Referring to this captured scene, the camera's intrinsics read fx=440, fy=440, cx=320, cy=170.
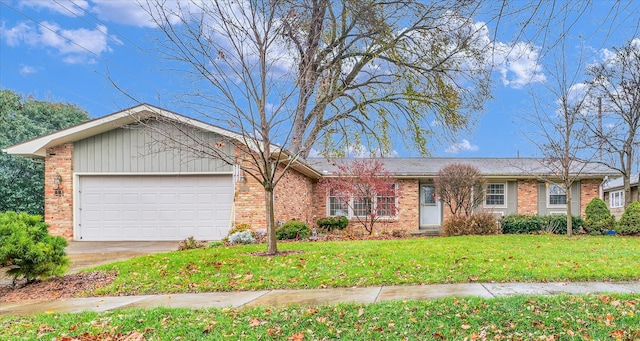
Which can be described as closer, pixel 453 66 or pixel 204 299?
pixel 204 299

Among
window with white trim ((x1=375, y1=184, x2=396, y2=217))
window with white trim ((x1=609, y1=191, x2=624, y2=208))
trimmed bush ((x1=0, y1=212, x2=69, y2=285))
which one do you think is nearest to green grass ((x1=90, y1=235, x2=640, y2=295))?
trimmed bush ((x1=0, y1=212, x2=69, y2=285))

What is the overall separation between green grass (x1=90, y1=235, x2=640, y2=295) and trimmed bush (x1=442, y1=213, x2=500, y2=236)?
4264 mm

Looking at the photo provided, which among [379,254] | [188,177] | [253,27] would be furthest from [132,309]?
[188,177]

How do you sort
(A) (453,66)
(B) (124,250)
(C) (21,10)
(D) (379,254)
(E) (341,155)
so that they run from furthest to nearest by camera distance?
1. (E) (341,155)
2. (A) (453,66)
3. (C) (21,10)
4. (B) (124,250)
5. (D) (379,254)

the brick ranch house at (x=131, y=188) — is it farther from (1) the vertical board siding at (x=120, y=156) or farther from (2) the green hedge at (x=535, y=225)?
(2) the green hedge at (x=535, y=225)

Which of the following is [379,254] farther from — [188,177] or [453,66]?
[453,66]

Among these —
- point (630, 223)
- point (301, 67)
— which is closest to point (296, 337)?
point (301, 67)

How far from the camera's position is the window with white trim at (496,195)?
19547 millimetres

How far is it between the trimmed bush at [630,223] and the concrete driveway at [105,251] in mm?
14276

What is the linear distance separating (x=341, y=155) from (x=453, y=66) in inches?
218

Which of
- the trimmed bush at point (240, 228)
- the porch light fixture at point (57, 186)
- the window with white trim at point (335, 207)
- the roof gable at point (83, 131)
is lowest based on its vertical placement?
the trimmed bush at point (240, 228)

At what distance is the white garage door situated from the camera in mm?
14664

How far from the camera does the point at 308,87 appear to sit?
9.98 meters

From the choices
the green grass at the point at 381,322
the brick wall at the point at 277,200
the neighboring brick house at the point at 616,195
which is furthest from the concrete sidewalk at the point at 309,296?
the neighboring brick house at the point at 616,195
